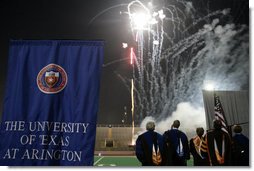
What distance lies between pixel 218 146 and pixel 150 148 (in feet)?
2.16

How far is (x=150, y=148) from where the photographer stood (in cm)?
262

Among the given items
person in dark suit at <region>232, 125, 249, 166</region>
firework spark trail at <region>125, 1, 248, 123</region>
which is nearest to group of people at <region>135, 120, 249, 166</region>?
person in dark suit at <region>232, 125, 249, 166</region>

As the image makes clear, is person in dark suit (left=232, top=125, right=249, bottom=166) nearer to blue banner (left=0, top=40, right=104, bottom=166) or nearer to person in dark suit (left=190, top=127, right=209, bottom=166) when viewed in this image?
person in dark suit (left=190, top=127, right=209, bottom=166)

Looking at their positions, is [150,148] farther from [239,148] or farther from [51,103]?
[51,103]

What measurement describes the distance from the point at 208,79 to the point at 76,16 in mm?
8561

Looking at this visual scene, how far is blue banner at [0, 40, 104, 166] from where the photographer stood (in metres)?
1.72

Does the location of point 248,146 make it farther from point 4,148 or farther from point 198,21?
point 198,21

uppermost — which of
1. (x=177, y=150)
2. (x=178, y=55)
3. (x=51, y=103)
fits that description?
(x=178, y=55)

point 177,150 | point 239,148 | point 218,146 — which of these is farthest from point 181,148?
point 239,148

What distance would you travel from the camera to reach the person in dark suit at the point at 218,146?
108 inches

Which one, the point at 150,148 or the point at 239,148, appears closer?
the point at 150,148

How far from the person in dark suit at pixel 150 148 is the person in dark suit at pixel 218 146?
48cm

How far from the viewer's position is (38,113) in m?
1.77

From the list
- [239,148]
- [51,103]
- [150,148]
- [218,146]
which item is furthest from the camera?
[239,148]
